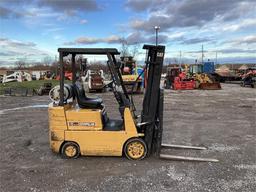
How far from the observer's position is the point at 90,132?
5.30 metres

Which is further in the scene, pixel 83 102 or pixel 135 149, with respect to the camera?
pixel 83 102

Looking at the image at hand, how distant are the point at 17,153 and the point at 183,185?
336 centimetres

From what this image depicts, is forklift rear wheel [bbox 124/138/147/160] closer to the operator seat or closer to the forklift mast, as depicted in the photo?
the forklift mast

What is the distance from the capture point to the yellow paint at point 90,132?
5.27 meters

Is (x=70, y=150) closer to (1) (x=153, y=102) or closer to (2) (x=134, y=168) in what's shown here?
(2) (x=134, y=168)

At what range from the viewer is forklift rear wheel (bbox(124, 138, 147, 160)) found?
5277 mm

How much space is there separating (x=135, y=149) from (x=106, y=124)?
734 millimetres

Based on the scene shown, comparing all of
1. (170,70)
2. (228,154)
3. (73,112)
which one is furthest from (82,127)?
(170,70)

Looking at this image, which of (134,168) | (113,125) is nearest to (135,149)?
(134,168)

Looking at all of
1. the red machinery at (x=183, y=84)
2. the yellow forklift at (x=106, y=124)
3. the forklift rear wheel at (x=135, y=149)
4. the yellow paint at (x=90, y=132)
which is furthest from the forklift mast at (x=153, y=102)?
the red machinery at (x=183, y=84)

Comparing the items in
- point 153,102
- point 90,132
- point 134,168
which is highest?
point 153,102

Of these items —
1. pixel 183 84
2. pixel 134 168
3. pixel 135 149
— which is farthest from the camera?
pixel 183 84

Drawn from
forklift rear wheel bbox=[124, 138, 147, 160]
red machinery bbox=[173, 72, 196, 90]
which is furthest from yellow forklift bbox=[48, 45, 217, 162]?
red machinery bbox=[173, 72, 196, 90]

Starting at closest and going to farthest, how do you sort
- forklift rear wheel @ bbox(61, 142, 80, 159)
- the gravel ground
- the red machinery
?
the gravel ground
forklift rear wheel @ bbox(61, 142, 80, 159)
the red machinery
